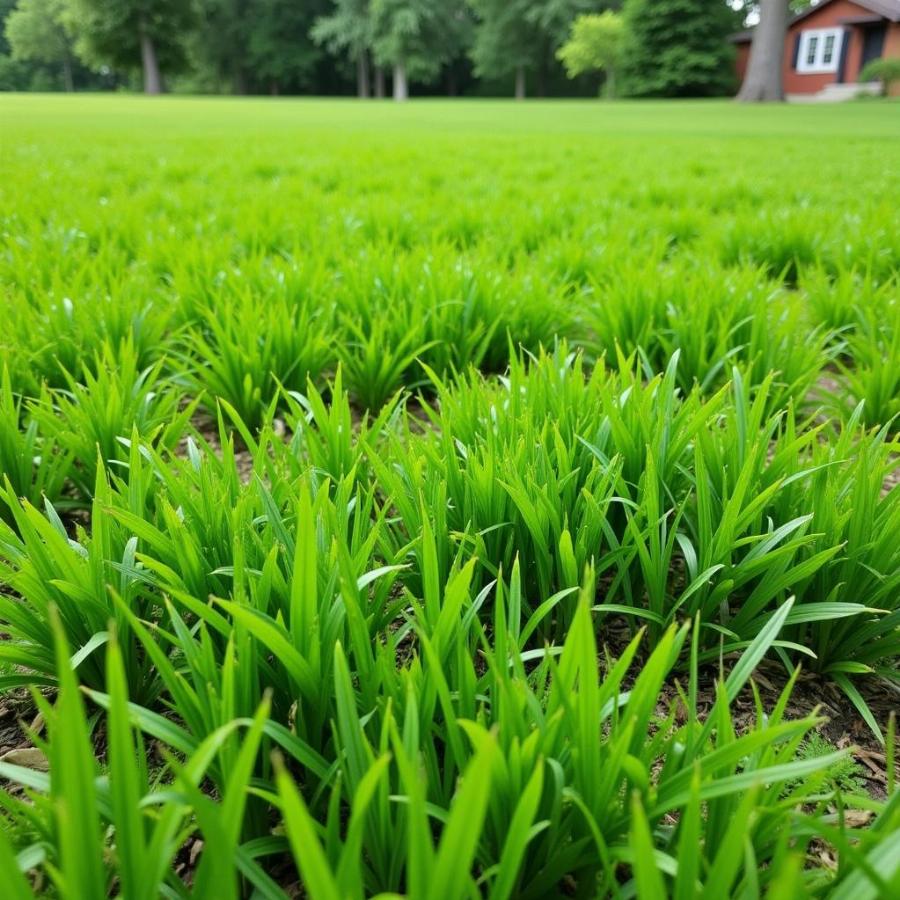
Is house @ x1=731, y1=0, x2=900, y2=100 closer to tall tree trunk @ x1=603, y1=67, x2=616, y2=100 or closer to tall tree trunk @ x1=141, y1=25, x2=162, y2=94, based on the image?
tall tree trunk @ x1=603, y1=67, x2=616, y2=100

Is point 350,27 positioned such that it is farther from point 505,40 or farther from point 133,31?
point 133,31

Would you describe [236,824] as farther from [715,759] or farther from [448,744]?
[715,759]

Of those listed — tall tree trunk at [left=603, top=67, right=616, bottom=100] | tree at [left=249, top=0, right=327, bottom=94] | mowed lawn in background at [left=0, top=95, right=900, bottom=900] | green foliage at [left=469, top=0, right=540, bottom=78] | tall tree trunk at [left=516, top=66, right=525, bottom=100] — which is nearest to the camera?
mowed lawn in background at [left=0, top=95, right=900, bottom=900]

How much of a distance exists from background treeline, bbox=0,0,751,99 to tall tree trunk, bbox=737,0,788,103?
695 cm

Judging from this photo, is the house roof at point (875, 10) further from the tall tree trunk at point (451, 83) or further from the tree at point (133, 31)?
the tree at point (133, 31)

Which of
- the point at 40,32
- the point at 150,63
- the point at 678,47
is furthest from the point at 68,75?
the point at 678,47

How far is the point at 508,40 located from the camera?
39.3 meters

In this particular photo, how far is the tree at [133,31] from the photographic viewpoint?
37.2 metres

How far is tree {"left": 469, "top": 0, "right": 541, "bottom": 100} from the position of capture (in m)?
38.4

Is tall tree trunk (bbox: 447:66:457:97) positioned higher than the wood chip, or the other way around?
tall tree trunk (bbox: 447:66:457:97)

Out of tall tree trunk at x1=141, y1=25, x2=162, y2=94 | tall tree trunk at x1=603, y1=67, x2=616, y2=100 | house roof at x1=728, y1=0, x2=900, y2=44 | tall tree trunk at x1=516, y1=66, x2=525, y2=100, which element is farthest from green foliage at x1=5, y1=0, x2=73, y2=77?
house roof at x1=728, y1=0, x2=900, y2=44

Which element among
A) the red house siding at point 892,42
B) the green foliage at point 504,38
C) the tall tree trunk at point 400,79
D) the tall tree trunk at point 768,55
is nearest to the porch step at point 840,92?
the red house siding at point 892,42

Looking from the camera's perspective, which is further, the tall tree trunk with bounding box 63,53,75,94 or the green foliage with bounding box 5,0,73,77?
the tall tree trunk with bounding box 63,53,75,94

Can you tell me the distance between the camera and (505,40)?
3925 centimetres
